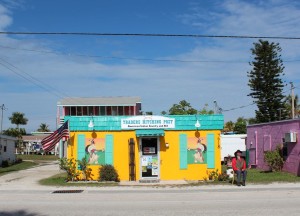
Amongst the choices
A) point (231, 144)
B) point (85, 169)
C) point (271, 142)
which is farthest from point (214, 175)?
point (231, 144)

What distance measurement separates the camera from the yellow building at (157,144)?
2239cm

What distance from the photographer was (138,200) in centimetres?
1413

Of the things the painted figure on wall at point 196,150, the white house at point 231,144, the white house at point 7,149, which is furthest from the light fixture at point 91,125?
the white house at point 7,149

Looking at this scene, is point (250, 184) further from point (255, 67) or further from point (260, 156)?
point (255, 67)

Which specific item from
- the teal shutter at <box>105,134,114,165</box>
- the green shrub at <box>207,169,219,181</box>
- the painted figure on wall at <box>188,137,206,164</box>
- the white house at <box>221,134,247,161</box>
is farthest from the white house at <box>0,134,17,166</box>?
the green shrub at <box>207,169,219,181</box>

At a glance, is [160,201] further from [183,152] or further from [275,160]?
[275,160]

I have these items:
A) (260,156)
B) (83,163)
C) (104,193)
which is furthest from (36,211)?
(260,156)

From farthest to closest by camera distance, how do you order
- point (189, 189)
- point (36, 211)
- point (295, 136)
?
1. point (295, 136)
2. point (189, 189)
3. point (36, 211)

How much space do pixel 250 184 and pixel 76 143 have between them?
8813 millimetres

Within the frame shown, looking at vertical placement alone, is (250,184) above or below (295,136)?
below

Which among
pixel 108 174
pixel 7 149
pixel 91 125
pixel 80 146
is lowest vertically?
pixel 108 174

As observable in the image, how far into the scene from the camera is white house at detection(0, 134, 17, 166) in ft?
138

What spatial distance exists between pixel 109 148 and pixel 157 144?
96.0 inches

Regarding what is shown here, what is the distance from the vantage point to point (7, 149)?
146ft
